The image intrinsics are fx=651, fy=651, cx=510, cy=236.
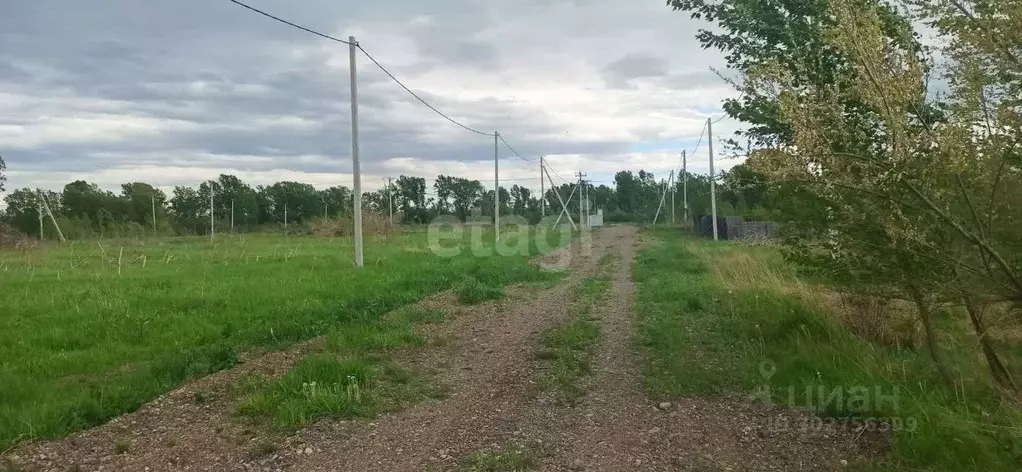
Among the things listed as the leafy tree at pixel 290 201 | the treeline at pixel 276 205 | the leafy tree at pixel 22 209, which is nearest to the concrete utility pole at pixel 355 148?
the treeline at pixel 276 205

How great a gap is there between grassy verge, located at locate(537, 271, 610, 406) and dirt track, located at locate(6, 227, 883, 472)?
14 cm

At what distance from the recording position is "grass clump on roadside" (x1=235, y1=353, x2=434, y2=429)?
15.3 feet

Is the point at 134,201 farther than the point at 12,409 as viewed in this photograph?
Yes

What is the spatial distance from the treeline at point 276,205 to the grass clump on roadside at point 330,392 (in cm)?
2943

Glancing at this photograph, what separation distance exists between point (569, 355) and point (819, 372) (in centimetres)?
223

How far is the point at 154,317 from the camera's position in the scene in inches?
332

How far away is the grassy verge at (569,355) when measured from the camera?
5.22 meters

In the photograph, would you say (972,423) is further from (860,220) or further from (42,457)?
(42,457)

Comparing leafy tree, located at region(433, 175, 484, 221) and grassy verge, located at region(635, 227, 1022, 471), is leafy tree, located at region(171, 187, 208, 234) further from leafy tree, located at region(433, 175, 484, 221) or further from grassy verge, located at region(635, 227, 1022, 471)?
grassy verge, located at region(635, 227, 1022, 471)

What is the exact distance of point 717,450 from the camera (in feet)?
12.9

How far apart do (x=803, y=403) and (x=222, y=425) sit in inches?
161

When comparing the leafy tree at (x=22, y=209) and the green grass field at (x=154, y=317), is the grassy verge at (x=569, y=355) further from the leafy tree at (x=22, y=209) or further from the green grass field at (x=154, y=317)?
the leafy tree at (x=22, y=209)

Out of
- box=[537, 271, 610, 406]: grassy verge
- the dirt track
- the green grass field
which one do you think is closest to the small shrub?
the dirt track

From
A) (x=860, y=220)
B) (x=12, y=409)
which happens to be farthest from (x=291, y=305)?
(x=860, y=220)
